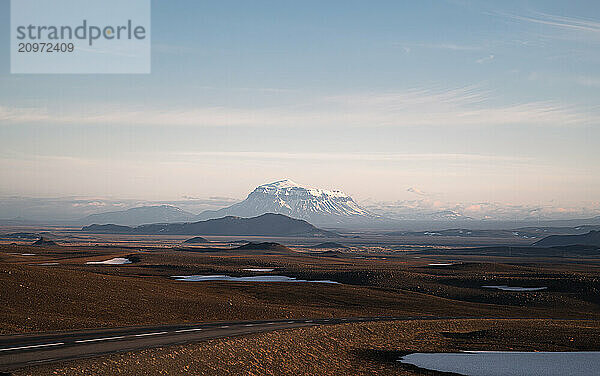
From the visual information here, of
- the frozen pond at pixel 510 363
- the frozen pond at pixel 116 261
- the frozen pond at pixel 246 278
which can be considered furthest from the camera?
the frozen pond at pixel 116 261

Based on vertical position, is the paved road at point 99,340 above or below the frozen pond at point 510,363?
above

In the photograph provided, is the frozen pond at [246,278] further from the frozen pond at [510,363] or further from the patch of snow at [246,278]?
the frozen pond at [510,363]

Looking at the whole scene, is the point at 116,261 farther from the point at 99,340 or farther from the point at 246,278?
the point at 99,340

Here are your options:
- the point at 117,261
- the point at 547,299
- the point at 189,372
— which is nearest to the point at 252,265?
the point at 117,261

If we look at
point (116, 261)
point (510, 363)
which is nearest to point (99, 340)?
point (510, 363)

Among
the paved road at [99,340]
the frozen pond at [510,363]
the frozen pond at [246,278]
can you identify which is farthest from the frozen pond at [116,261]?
the frozen pond at [510,363]

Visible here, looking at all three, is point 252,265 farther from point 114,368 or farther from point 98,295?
point 114,368
